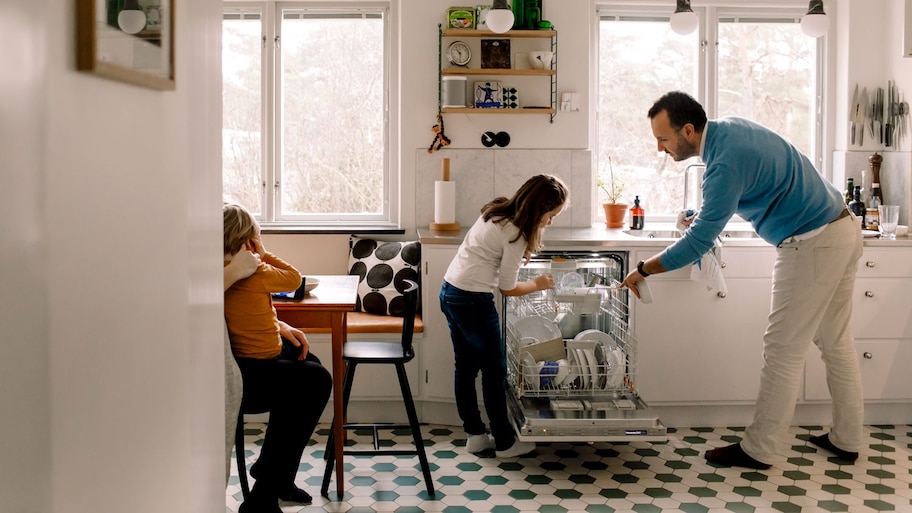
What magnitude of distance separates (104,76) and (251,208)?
11.9 ft

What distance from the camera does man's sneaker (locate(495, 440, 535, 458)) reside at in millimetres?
3748

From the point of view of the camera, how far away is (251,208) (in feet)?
16.0

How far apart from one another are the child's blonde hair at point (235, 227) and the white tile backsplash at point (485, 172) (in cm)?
194

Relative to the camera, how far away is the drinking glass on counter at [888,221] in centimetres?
441

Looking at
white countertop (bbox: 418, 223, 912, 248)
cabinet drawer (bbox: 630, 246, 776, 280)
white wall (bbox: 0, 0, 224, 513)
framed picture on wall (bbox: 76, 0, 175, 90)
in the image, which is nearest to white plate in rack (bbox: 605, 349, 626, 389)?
white countertop (bbox: 418, 223, 912, 248)

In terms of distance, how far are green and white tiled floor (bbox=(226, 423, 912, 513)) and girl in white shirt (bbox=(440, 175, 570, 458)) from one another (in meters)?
0.14

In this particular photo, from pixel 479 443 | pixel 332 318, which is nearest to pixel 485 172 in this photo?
pixel 479 443

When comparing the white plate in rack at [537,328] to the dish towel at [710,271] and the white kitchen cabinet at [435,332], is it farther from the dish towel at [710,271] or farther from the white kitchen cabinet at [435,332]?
the dish towel at [710,271]

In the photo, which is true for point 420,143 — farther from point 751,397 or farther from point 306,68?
point 751,397

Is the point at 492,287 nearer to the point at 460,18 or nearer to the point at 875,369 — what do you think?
the point at 460,18

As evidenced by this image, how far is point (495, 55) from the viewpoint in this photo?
15.1 ft

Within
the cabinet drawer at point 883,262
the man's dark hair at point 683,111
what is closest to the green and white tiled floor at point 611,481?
the cabinet drawer at point 883,262

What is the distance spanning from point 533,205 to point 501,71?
1260mm

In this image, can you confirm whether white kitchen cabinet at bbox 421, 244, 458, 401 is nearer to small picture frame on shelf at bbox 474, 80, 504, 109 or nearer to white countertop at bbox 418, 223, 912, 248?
white countertop at bbox 418, 223, 912, 248
